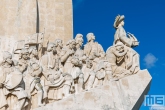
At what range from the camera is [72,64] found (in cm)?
1160

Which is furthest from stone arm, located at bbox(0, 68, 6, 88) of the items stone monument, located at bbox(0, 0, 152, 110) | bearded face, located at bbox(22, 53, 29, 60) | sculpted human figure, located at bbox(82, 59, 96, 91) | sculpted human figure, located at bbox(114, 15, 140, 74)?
sculpted human figure, located at bbox(114, 15, 140, 74)

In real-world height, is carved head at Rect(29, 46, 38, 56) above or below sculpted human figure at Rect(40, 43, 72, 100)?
above

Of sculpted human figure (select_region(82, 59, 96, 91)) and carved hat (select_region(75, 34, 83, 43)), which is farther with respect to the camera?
carved hat (select_region(75, 34, 83, 43))

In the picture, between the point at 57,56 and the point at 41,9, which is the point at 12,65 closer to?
the point at 57,56

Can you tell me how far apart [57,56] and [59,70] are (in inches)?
28.4

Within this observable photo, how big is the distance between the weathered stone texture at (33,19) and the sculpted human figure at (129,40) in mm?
2374

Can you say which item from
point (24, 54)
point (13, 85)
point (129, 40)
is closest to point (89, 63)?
point (129, 40)

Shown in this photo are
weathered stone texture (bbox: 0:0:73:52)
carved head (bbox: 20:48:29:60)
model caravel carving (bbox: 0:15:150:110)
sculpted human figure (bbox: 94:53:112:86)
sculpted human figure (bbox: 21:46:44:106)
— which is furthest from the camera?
weathered stone texture (bbox: 0:0:73:52)

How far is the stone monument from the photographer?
9.85 metres

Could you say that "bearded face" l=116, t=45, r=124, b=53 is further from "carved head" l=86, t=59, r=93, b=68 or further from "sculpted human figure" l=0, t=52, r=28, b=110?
"sculpted human figure" l=0, t=52, r=28, b=110

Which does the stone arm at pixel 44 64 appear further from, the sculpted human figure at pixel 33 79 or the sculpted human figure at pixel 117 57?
the sculpted human figure at pixel 117 57

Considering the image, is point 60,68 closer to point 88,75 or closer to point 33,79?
point 88,75

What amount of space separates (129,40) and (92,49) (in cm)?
132

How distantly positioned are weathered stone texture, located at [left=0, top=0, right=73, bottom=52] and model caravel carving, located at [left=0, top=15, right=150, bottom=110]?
0.79 m
